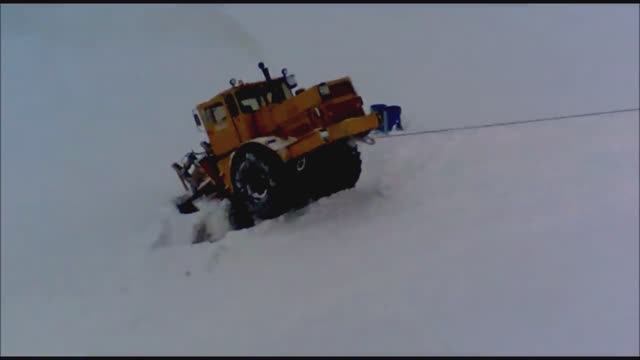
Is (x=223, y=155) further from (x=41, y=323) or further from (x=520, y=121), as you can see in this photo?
(x=520, y=121)

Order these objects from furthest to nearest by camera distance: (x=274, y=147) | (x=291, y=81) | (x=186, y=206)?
(x=291, y=81)
(x=186, y=206)
(x=274, y=147)

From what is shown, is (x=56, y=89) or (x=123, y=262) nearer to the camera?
(x=123, y=262)

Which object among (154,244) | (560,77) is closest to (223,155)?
(154,244)

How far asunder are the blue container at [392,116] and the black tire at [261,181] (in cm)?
39

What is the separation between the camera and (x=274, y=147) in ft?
6.60

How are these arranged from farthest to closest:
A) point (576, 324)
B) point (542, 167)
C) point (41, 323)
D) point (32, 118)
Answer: point (32, 118)
point (542, 167)
point (41, 323)
point (576, 324)

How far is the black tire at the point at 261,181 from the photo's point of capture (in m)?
2.00

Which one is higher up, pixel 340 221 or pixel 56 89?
pixel 56 89

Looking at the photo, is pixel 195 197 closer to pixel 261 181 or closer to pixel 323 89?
pixel 261 181

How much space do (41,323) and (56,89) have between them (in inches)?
38.2

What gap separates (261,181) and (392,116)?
509 mm

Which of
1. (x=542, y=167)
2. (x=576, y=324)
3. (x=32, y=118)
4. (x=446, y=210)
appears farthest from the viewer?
(x=32, y=118)

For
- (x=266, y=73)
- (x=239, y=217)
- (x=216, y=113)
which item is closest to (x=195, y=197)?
(x=239, y=217)

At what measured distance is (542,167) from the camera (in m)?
2.21
